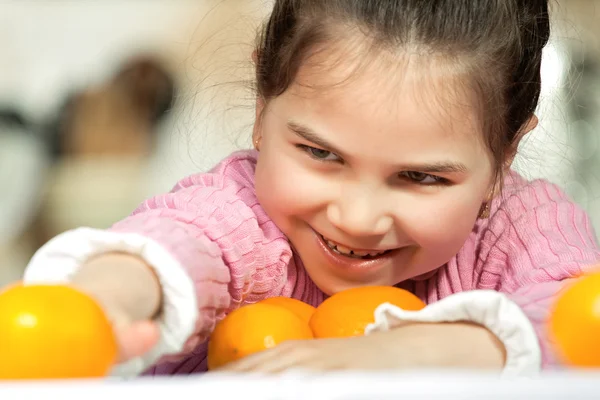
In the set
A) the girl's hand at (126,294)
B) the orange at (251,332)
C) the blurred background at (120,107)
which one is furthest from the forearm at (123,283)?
the blurred background at (120,107)

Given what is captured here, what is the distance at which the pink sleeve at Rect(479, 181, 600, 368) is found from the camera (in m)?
0.92

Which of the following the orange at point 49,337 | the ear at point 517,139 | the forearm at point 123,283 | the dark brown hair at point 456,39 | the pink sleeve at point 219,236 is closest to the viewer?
the orange at point 49,337

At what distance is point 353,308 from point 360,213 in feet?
0.31

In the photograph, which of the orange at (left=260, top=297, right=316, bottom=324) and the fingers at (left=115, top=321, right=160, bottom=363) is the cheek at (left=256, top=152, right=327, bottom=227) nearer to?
the orange at (left=260, top=297, right=316, bottom=324)

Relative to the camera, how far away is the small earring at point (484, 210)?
38.2 inches

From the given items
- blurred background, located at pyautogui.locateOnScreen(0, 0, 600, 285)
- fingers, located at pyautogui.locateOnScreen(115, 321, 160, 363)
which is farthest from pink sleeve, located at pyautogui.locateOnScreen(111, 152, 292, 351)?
blurred background, located at pyautogui.locateOnScreen(0, 0, 600, 285)

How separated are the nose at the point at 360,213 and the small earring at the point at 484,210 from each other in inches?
7.6

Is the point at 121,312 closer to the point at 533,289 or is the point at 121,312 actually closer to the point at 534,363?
the point at 534,363

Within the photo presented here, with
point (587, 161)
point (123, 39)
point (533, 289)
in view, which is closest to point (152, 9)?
point (123, 39)

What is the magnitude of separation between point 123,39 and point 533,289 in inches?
62.6

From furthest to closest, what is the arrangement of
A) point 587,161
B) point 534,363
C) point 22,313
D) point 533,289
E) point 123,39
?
point 123,39 < point 587,161 < point 533,289 < point 534,363 < point 22,313

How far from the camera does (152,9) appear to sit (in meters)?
2.19

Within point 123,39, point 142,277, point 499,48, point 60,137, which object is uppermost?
point 499,48

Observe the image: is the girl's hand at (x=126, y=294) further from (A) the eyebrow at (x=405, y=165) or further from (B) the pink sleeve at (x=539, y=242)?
→ (B) the pink sleeve at (x=539, y=242)
